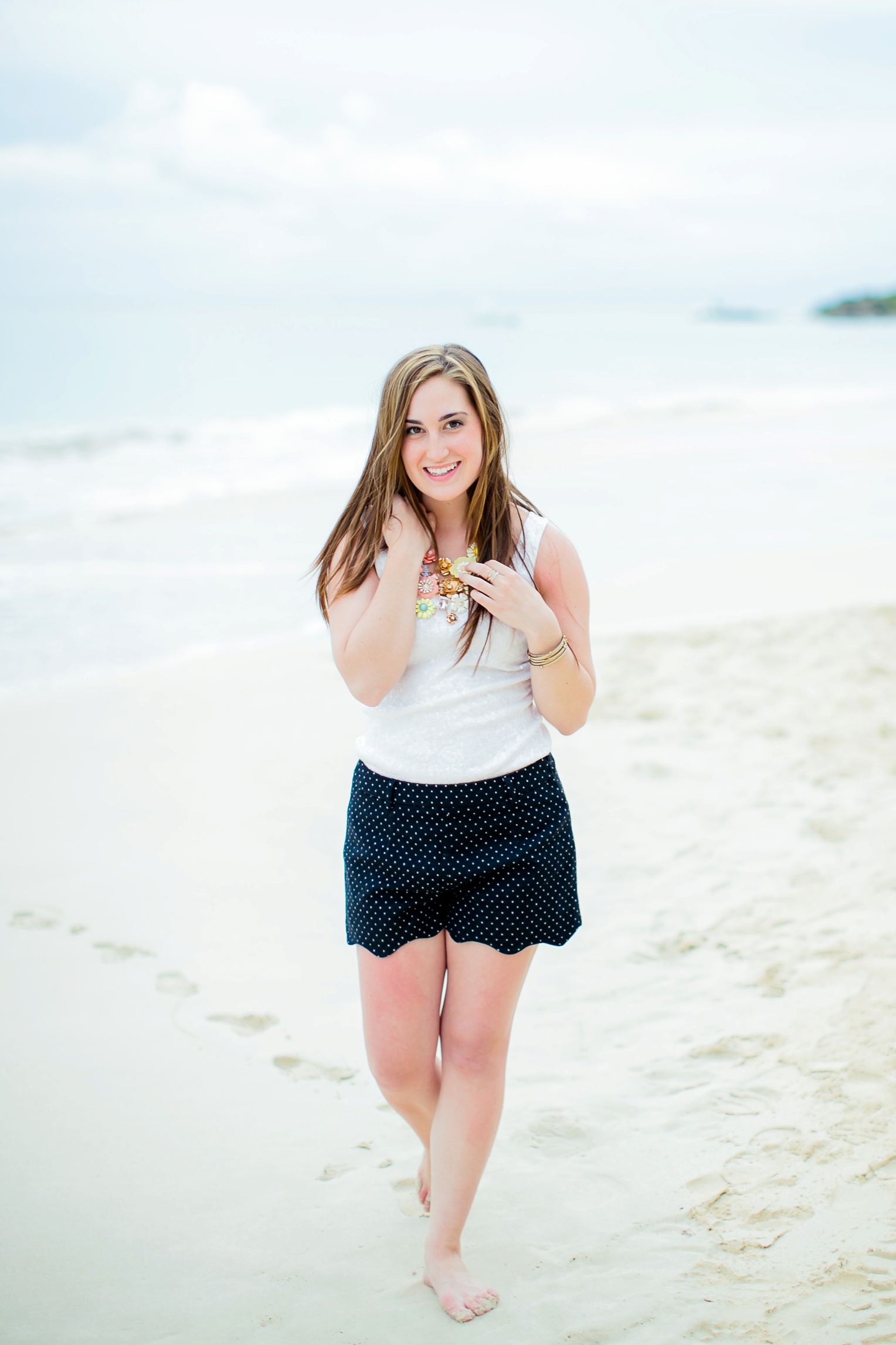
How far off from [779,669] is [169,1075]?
421 cm

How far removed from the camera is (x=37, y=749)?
5.30m

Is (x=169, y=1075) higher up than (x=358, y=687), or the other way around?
(x=358, y=687)

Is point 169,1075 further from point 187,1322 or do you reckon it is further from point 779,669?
point 779,669

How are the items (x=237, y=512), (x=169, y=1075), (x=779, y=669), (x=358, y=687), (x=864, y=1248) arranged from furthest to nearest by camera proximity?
(x=237, y=512) → (x=779, y=669) → (x=169, y=1075) → (x=864, y=1248) → (x=358, y=687)

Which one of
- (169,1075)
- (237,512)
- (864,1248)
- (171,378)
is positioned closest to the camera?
(864,1248)

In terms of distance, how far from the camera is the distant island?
243 ft

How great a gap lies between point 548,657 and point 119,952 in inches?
87.4

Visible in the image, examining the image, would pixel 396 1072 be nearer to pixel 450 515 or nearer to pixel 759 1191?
pixel 759 1191

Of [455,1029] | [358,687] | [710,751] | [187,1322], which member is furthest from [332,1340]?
[710,751]

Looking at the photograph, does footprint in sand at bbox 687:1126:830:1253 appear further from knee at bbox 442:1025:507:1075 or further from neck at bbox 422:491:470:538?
neck at bbox 422:491:470:538

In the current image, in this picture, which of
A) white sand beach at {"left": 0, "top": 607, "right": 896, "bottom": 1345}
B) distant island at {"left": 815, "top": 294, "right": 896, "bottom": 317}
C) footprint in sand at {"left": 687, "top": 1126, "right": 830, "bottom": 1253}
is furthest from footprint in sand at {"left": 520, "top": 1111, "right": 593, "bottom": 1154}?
distant island at {"left": 815, "top": 294, "right": 896, "bottom": 317}

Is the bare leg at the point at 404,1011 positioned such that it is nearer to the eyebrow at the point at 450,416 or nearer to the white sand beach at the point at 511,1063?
the white sand beach at the point at 511,1063

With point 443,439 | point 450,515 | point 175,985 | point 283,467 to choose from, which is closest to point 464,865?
point 450,515

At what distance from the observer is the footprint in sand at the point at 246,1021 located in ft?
10.7
